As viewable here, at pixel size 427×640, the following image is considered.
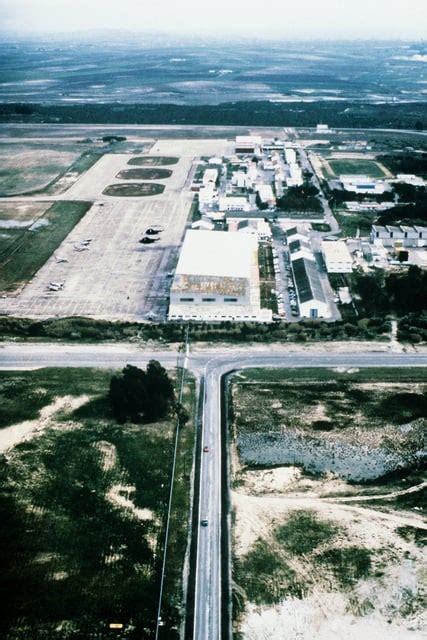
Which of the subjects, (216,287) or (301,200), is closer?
(216,287)

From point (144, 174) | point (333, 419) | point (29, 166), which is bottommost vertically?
point (333, 419)

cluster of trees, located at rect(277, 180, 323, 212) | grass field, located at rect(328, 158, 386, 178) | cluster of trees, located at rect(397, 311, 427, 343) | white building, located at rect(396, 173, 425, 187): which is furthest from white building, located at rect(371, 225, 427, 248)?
grass field, located at rect(328, 158, 386, 178)

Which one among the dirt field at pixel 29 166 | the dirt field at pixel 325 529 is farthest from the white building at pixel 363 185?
the dirt field at pixel 325 529

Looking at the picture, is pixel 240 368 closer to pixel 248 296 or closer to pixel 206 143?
pixel 248 296

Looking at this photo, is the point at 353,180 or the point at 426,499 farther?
the point at 353,180

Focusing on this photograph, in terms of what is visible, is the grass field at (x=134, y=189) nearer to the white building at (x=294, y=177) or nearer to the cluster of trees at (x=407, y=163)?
the white building at (x=294, y=177)

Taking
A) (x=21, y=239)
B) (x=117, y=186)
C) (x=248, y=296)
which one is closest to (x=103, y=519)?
(x=248, y=296)

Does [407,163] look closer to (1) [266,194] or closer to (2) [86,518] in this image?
(1) [266,194]

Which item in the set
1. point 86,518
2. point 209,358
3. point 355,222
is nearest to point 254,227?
point 355,222
